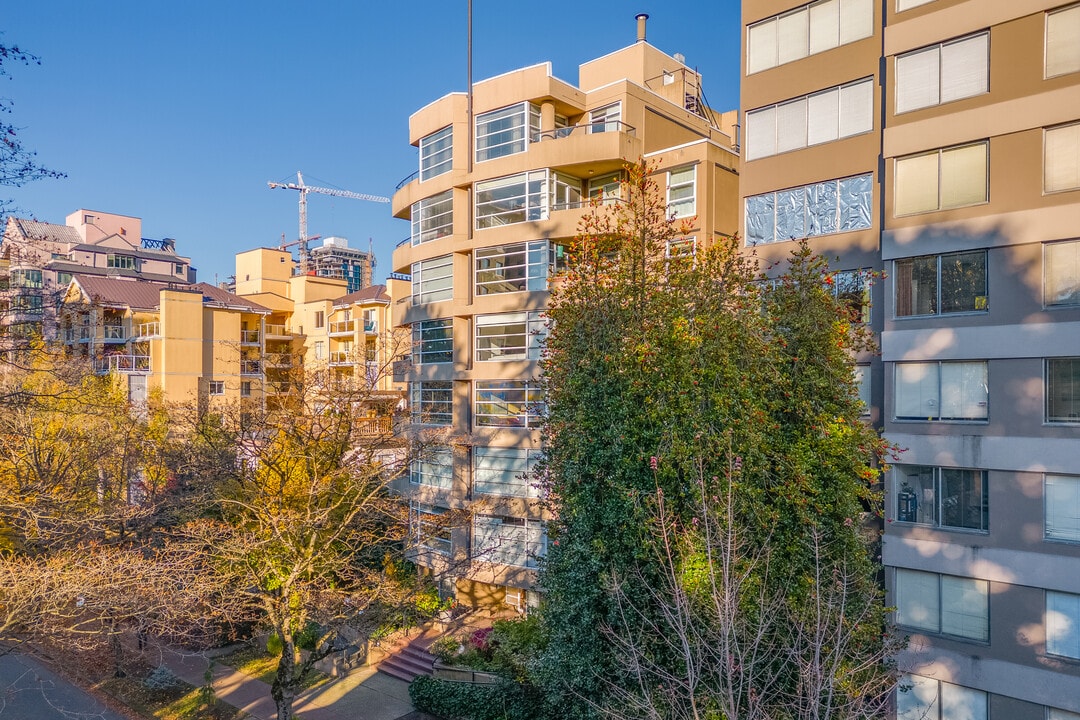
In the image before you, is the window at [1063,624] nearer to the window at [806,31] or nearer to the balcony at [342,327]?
the window at [806,31]

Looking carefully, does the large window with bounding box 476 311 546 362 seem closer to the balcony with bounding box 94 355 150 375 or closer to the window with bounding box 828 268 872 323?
the window with bounding box 828 268 872 323

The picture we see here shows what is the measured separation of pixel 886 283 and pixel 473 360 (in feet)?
41.7

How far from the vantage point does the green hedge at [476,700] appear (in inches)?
642

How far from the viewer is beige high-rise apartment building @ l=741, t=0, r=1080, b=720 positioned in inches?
501

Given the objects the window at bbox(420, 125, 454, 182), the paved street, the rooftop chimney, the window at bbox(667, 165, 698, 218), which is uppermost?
the rooftop chimney

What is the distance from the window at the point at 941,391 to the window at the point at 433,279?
14277 millimetres

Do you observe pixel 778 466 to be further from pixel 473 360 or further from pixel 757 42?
pixel 473 360

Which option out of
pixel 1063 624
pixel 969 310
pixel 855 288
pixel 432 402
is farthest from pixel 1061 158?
pixel 432 402

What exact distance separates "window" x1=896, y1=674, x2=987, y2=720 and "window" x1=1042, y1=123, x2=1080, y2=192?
10192 millimetres

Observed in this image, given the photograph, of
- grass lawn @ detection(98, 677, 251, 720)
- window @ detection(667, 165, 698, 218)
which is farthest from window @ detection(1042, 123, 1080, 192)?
grass lawn @ detection(98, 677, 251, 720)

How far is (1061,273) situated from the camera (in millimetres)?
12789

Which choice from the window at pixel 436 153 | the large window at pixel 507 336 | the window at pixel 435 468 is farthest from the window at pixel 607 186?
the window at pixel 435 468

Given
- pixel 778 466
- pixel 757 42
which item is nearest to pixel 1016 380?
pixel 778 466

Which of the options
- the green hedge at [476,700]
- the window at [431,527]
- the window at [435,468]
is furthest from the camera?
the window at [435,468]
